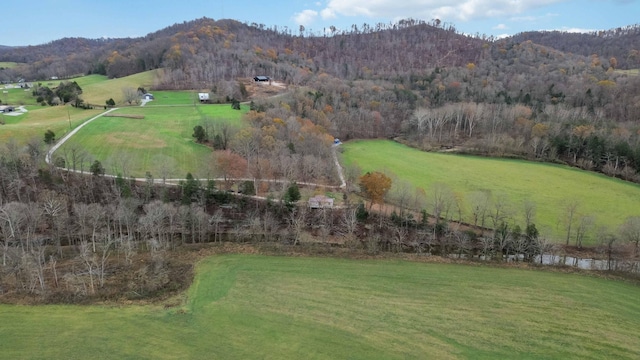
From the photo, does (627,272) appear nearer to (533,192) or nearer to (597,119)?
(533,192)

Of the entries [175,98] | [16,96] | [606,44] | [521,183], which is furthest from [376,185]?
[606,44]

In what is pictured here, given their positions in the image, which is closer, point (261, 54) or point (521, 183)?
point (521, 183)

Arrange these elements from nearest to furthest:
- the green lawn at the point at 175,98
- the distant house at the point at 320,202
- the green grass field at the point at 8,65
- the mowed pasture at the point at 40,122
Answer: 1. the distant house at the point at 320,202
2. the mowed pasture at the point at 40,122
3. the green lawn at the point at 175,98
4. the green grass field at the point at 8,65

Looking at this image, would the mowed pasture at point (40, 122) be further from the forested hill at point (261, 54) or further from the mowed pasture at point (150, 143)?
the forested hill at point (261, 54)

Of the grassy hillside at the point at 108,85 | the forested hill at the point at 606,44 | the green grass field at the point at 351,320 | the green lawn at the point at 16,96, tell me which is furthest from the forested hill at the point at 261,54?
the green grass field at the point at 351,320

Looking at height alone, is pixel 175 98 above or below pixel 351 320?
above

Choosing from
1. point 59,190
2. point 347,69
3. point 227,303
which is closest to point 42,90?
point 59,190

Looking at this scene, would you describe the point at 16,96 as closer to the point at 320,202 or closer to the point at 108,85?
the point at 108,85
